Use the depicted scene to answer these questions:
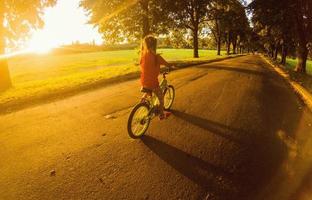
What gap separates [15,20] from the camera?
15.0 m

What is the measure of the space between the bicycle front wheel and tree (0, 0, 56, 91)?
11343mm

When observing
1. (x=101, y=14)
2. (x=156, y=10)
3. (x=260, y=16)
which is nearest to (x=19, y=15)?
(x=101, y=14)

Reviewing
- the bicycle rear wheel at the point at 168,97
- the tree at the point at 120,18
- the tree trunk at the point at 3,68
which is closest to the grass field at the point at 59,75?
the tree trunk at the point at 3,68

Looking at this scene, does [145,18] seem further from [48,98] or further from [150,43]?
[150,43]

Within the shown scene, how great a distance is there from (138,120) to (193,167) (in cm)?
186

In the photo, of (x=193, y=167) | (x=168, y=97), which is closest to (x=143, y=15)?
(x=168, y=97)

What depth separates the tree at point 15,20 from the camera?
1423 centimetres

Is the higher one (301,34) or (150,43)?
(301,34)

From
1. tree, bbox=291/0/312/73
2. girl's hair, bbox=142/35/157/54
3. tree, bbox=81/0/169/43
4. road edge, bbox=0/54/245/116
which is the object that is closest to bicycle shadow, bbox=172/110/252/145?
girl's hair, bbox=142/35/157/54

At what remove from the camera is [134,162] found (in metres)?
4.79

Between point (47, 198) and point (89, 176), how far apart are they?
0.74m

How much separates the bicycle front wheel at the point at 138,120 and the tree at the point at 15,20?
37.2 ft

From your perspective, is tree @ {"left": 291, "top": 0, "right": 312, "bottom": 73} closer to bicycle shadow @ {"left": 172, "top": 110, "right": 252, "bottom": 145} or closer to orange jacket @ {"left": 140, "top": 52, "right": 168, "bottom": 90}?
bicycle shadow @ {"left": 172, "top": 110, "right": 252, "bottom": 145}

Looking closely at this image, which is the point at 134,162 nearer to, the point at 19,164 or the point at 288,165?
the point at 19,164
